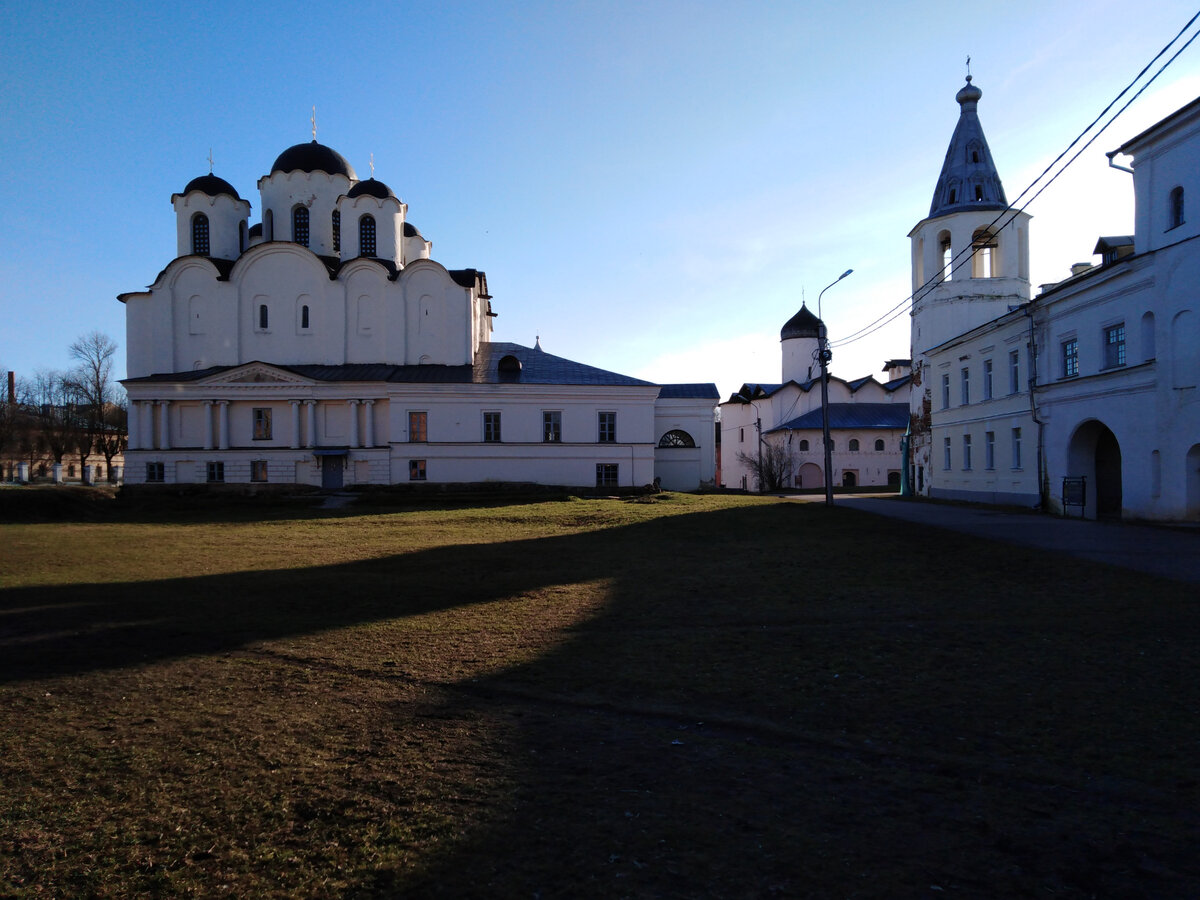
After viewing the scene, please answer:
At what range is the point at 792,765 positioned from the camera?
14.8 feet

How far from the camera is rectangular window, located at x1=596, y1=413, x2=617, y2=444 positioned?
38875 mm

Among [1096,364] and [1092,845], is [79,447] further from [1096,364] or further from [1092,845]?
[1092,845]

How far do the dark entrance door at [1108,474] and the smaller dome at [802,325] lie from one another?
4174 cm

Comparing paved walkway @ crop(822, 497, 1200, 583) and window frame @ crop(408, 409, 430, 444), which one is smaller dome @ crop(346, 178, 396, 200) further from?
paved walkway @ crop(822, 497, 1200, 583)

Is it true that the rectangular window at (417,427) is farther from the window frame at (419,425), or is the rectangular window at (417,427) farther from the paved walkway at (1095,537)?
the paved walkway at (1095,537)

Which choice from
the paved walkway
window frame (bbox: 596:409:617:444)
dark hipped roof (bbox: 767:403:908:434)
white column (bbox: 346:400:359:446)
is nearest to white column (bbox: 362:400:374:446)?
A: white column (bbox: 346:400:359:446)

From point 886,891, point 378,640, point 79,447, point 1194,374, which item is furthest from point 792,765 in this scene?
point 79,447

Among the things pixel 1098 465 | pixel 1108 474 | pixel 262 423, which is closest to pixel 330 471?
pixel 262 423

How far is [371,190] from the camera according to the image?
140 feet

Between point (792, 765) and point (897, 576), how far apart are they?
7.91 meters

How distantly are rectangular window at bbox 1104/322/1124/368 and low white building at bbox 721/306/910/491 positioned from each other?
32578mm

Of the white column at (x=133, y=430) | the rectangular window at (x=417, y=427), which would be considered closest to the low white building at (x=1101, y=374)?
the rectangular window at (x=417, y=427)

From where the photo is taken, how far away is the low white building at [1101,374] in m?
18.5

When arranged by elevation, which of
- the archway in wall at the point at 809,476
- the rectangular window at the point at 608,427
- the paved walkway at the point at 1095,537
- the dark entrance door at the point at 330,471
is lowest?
the paved walkway at the point at 1095,537
